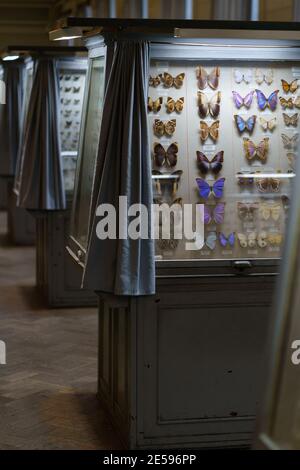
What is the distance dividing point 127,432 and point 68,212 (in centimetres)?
364

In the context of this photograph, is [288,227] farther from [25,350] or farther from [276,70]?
[25,350]

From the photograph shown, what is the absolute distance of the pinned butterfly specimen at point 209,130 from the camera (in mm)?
4617

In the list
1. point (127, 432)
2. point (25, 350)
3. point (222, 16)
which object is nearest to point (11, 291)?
point (25, 350)

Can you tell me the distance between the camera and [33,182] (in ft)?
25.9

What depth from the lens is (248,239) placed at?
15.3 ft

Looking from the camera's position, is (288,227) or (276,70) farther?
(276,70)

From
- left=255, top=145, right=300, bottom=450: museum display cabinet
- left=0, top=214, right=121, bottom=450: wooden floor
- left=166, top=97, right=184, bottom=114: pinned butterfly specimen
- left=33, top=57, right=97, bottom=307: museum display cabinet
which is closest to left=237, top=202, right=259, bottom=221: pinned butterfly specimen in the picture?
left=166, top=97, right=184, bottom=114: pinned butterfly specimen

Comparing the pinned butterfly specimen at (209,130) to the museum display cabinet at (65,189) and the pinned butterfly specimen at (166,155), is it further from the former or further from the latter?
the museum display cabinet at (65,189)

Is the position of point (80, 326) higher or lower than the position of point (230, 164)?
lower

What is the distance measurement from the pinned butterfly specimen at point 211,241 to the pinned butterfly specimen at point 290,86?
→ 2.73ft

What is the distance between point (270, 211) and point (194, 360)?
34.1 inches

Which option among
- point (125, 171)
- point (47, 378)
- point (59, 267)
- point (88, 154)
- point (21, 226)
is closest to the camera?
point (125, 171)

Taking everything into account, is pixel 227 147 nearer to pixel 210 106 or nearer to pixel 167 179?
pixel 210 106
